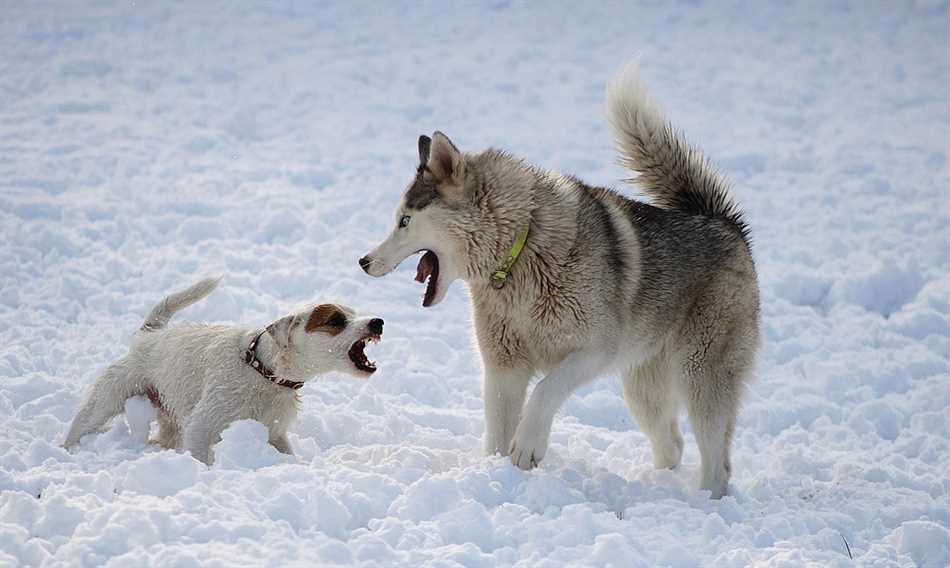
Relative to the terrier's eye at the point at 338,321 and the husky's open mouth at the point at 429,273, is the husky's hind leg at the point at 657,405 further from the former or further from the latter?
the terrier's eye at the point at 338,321

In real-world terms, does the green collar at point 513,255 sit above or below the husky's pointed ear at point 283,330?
above

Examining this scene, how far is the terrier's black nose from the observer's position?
5.11m

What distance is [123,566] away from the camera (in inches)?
132

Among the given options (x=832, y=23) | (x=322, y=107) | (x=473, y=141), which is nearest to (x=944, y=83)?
(x=832, y=23)

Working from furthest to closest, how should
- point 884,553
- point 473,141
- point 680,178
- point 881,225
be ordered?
point 473,141, point 881,225, point 680,178, point 884,553

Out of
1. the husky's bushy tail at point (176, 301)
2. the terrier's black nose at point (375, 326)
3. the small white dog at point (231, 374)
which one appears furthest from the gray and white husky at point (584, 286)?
the husky's bushy tail at point (176, 301)

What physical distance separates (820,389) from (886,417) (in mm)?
557

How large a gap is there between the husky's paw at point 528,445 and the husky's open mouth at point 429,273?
2.55 ft

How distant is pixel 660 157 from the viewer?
5.94 m

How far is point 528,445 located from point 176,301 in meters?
2.19

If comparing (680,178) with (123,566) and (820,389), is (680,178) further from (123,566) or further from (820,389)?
(123,566)

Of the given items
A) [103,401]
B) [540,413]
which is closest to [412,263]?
[103,401]

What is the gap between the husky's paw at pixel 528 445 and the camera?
16.3 ft

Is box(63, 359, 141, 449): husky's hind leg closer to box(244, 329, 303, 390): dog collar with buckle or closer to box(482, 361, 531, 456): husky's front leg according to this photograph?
box(244, 329, 303, 390): dog collar with buckle
